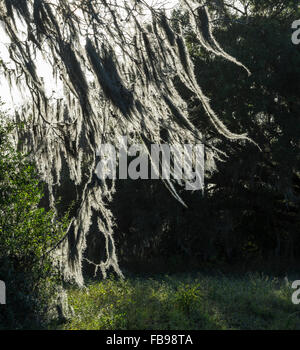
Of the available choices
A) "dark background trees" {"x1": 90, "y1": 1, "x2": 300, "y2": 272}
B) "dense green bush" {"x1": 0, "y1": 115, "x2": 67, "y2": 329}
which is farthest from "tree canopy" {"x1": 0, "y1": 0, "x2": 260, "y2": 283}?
"dark background trees" {"x1": 90, "y1": 1, "x2": 300, "y2": 272}

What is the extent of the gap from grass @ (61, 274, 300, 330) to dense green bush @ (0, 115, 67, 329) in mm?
730

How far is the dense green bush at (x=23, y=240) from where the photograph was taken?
7215mm

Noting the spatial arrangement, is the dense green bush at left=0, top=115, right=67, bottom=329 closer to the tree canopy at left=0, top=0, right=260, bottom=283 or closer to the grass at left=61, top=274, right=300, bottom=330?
the grass at left=61, top=274, right=300, bottom=330

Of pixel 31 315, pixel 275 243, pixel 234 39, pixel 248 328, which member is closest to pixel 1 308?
pixel 31 315

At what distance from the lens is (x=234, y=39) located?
603 inches

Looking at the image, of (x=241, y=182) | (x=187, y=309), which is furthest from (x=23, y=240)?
(x=241, y=182)

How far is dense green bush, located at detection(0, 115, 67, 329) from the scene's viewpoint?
721cm

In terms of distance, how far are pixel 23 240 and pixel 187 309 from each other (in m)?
3.26

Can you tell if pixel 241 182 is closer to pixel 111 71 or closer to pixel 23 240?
pixel 23 240

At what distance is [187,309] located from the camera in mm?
8352

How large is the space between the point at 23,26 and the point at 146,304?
19.0 ft

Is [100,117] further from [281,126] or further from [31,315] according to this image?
[281,126]

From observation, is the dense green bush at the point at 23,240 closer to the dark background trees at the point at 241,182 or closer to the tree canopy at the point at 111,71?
the tree canopy at the point at 111,71

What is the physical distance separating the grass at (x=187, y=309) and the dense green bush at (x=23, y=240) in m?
0.73
